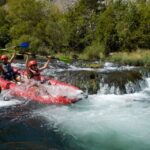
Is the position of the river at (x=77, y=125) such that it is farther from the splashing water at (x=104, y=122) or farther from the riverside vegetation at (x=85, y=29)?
the riverside vegetation at (x=85, y=29)

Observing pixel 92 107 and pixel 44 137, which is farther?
pixel 92 107

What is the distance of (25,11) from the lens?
30.6 metres

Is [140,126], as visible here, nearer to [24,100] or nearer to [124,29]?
[24,100]

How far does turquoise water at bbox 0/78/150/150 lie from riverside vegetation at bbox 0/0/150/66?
30.7 ft

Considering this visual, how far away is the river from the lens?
8625mm

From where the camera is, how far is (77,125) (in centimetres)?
993

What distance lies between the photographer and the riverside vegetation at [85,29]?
976 inches

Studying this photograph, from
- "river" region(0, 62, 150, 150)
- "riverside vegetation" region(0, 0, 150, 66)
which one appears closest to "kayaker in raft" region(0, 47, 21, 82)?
"river" region(0, 62, 150, 150)

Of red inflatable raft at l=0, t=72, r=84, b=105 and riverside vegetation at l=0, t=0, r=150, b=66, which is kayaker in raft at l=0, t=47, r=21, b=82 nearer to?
red inflatable raft at l=0, t=72, r=84, b=105

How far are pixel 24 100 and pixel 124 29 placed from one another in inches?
552

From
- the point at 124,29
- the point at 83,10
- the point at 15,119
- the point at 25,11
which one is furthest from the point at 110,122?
the point at 25,11

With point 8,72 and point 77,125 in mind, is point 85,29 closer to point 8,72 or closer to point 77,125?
point 8,72

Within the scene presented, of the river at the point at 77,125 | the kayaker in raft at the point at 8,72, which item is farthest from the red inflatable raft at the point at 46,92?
the kayaker in raft at the point at 8,72

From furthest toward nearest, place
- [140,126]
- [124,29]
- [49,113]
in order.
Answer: [124,29] → [49,113] → [140,126]
